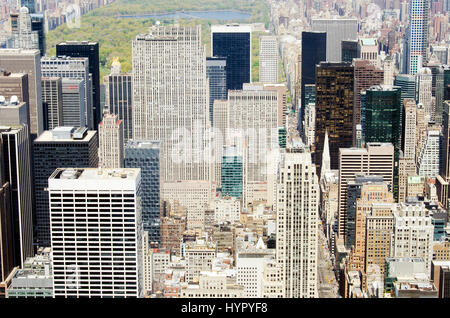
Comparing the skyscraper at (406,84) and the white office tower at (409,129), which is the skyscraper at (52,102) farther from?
the skyscraper at (406,84)

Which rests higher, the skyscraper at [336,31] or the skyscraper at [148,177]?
the skyscraper at [336,31]

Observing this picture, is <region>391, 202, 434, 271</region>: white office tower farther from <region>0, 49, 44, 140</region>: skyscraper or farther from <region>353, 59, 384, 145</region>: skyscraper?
<region>353, 59, 384, 145</region>: skyscraper

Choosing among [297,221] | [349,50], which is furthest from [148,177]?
[349,50]

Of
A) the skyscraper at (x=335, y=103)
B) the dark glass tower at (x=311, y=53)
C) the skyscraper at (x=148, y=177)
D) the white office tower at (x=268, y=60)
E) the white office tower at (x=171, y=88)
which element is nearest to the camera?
the skyscraper at (x=148, y=177)

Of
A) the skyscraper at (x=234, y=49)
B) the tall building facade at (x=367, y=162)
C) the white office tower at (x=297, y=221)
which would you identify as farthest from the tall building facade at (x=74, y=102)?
the white office tower at (x=297, y=221)

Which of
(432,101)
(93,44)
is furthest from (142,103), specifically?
(432,101)

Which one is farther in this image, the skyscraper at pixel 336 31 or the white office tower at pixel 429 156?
the skyscraper at pixel 336 31

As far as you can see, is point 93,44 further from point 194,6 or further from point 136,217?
point 136,217
